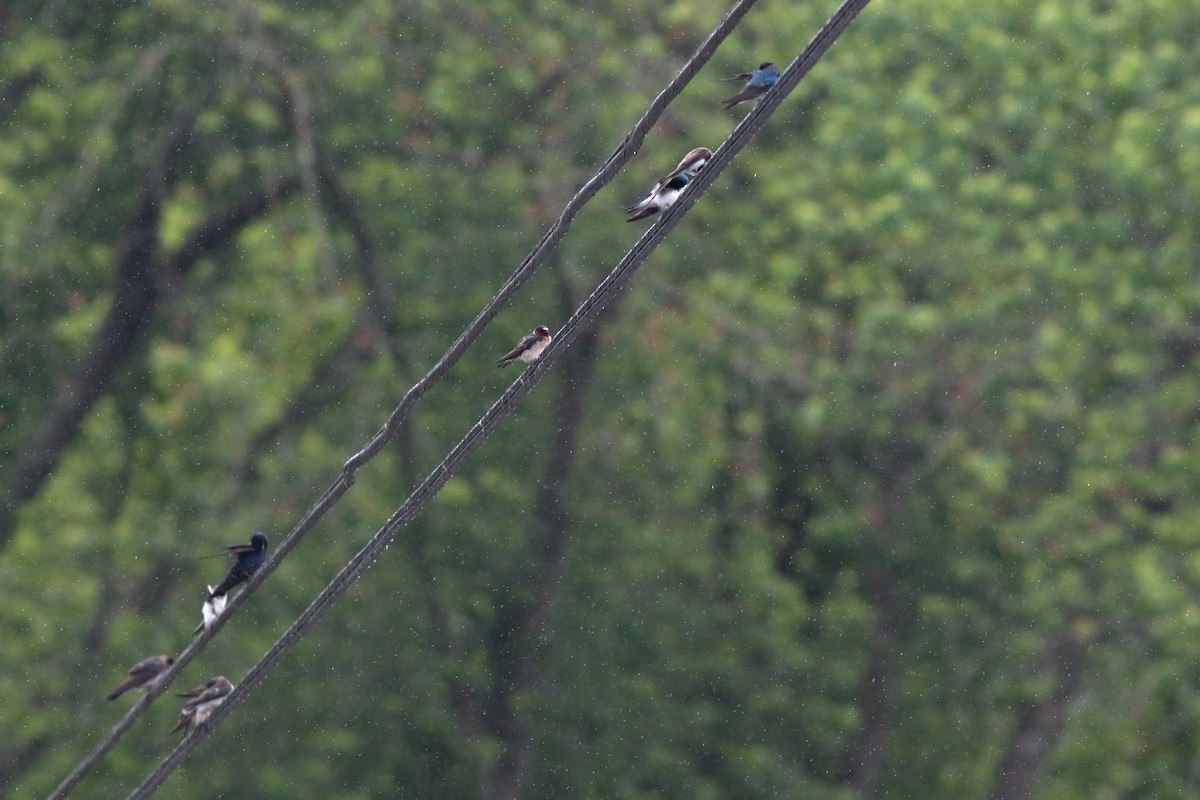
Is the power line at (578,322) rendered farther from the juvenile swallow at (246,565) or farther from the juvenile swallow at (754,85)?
the juvenile swallow at (246,565)

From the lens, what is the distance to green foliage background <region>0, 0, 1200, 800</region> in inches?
615

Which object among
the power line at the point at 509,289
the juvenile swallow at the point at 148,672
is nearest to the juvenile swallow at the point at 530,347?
the power line at the point at 509,289

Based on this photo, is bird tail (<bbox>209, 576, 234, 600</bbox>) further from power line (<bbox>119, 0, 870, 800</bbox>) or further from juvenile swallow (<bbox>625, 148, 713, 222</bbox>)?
juvenile swallow (<bbox>625, 148, 713, 222</bbox>)

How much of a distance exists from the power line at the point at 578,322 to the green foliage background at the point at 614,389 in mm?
8687

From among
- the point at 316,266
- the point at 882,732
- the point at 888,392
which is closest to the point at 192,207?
the point at 316,266

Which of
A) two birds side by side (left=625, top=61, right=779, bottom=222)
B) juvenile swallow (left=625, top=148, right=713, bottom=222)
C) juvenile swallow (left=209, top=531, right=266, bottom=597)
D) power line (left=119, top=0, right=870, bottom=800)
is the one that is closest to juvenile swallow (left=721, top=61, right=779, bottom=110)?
two birds side by side (left=625, top=61, right=779, bottom=222)

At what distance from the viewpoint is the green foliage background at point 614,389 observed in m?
15.6

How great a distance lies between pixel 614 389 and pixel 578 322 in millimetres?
10670

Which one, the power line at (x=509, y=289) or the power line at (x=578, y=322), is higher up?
the power line at (x=509, y=289)

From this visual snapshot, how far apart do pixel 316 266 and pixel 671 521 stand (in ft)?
12.2

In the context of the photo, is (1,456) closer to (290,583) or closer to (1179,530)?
(290,583)

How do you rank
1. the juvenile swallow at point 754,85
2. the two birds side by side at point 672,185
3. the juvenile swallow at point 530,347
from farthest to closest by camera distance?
the juvenile swallow at point 530,347, the juvenile swallow at point 754,85, the two birds side by side at point 672,185

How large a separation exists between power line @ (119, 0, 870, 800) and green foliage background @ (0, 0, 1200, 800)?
8687 mm

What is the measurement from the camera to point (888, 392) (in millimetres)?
16172
